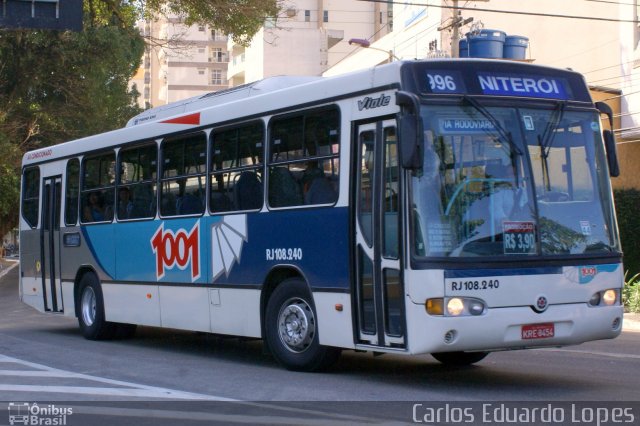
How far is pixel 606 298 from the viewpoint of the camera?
400 inches

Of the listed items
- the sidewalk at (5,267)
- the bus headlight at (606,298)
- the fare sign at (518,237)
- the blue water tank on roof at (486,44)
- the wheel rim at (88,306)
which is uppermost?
the blue water tank on roof at (486,44)

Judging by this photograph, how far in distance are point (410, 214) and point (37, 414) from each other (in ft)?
12.6

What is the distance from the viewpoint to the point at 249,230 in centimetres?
1220

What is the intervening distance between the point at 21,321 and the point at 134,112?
24.7 metres

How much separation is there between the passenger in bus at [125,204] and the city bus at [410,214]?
2.20 m

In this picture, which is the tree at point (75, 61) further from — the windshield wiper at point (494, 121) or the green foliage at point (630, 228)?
the windshield wiper at point (494, 121)

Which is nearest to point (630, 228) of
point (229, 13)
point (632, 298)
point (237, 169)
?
point (632, 298)

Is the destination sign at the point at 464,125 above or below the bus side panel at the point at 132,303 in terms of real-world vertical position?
above

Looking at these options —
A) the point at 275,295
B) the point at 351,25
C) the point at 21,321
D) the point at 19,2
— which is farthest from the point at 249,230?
the point at 351,25

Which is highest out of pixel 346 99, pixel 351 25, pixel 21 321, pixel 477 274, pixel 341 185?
pixel 351 25

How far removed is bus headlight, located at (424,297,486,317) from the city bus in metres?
0.01

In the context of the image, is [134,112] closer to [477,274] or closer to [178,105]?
[178,105]

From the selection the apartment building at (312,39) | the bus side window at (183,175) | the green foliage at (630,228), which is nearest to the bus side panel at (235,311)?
the bus side window at (183,175)

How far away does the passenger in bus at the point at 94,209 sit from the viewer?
1612 centimetres
